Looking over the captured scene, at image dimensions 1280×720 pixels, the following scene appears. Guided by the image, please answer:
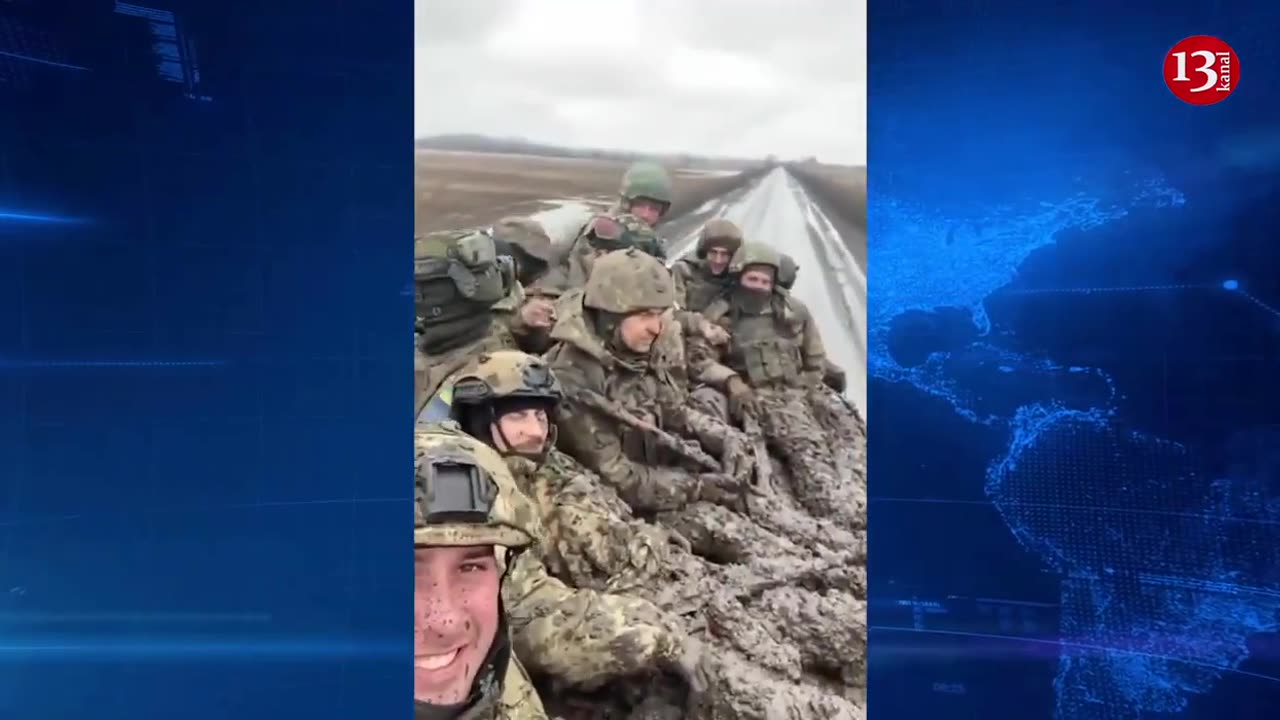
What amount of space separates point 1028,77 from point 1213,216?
2.11 ft

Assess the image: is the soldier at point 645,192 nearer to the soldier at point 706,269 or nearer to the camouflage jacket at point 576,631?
the soldier at point 706,269

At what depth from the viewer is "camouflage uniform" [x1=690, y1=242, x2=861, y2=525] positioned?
2.98 metres

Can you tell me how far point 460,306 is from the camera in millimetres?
2805

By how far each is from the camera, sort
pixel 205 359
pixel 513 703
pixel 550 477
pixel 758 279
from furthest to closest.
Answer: pixel 758 279 → pixel 550 477 → pixel 513 703 → pixel 205 359

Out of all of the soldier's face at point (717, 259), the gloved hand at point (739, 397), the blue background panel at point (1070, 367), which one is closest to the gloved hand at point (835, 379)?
the blue background panel at point (1070, 367)

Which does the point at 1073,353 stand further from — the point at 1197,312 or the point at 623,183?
the point at 623,183

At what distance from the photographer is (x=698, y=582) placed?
2.96 meters

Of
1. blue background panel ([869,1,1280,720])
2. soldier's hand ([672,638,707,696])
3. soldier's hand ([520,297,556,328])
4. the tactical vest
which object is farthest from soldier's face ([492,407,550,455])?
blue background panel ([869,1,1280,720])

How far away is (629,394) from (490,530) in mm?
653

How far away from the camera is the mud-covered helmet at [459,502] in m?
2.67

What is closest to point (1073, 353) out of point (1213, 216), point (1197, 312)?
point (1197, 312)

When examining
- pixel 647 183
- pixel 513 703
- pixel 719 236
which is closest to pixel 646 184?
pixel 647 183

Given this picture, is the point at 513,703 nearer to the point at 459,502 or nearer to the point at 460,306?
the point at 459,502

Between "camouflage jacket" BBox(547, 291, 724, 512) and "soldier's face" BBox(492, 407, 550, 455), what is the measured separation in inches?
3.4
